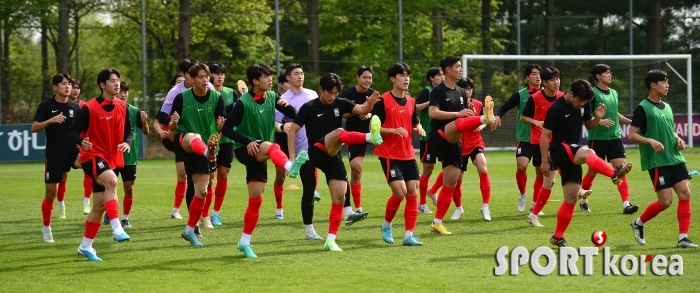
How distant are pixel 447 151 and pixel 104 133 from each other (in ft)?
13.7

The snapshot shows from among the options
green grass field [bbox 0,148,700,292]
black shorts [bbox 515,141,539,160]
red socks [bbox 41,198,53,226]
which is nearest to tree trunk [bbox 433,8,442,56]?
green grass field [bbox 0,148,700,292]

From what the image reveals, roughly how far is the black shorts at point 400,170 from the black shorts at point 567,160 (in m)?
1.58

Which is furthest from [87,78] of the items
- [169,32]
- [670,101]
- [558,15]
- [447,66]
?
[447,66]

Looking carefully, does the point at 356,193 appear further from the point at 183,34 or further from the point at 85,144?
the point at 183,34

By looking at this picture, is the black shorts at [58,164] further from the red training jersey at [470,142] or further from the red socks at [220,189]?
the red training jersey at [470,142]

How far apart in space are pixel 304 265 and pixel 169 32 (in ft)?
129

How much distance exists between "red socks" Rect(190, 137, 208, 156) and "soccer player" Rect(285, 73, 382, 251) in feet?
3.11

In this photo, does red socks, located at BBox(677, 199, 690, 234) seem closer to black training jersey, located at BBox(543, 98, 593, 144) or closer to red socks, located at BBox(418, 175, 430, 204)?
black training jersey, located at BBox(543, 98, 593, 144)

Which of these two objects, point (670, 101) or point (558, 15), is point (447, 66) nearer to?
point (670, 101)

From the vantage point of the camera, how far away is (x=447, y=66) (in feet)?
41.0

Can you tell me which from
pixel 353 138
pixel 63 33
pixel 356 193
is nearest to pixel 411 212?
pixel 353 138

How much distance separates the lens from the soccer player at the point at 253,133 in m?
10.5

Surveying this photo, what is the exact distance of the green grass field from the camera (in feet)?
28.8

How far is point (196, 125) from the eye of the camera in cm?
1162
